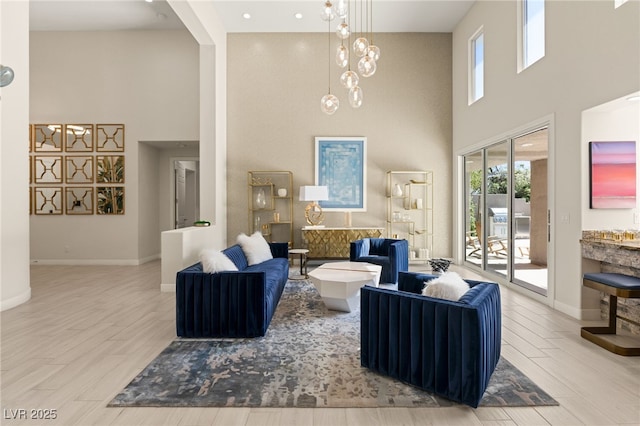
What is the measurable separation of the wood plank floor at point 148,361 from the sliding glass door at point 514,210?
691 mm

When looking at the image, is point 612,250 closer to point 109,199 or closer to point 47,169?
point 109,199

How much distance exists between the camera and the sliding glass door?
4879 mm

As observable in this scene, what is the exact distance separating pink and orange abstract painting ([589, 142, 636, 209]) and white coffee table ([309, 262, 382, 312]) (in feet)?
8.21

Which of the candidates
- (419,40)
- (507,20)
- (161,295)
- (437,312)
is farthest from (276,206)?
(437,312)

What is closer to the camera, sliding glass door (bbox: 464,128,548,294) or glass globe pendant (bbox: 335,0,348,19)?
glass globe pendant (bbox: 335,0,348,19)

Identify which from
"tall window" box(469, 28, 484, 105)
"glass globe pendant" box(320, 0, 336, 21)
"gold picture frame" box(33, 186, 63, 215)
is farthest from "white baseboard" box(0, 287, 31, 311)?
"tall window" box(469, 28, 484, 105)

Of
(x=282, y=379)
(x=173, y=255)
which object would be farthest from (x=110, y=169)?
(x=282, y=379)

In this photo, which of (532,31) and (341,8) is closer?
(341,8)

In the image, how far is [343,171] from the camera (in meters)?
7.60

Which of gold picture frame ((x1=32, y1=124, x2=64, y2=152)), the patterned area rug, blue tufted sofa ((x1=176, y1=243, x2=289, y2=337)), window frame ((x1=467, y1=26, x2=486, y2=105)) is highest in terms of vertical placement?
window frame ((x1=467, y1=26, x2=486, y2=105))

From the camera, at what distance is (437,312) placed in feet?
7.30

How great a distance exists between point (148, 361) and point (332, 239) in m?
4.52

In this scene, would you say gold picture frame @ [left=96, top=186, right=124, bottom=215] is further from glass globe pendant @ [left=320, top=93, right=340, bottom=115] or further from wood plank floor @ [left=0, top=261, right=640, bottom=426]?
glass globe pendant @ [left=320, top=93, right=340, bottom=115]

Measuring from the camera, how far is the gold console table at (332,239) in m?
6.96
